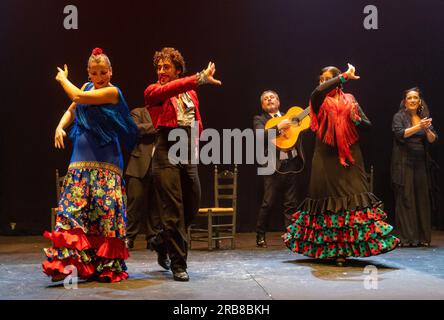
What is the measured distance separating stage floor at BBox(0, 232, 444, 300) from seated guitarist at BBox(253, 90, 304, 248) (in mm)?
529

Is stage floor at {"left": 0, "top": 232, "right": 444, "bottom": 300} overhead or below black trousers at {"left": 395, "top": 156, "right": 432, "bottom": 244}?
below

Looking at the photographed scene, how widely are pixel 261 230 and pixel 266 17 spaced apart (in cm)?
256

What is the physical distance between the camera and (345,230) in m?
4.39

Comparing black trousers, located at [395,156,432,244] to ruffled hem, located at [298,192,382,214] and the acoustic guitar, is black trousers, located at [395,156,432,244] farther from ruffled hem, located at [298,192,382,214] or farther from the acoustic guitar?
ruffled hem, located at [298,192,382,214]

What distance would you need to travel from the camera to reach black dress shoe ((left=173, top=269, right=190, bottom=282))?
12.4 feet

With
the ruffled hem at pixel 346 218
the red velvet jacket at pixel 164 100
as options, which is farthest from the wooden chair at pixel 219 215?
the red velvet jacket at pixel 164 100

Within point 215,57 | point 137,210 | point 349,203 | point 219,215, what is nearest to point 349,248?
point 349,203

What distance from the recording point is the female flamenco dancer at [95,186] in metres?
3.64

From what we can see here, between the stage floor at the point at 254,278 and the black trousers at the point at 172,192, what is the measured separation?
0.74 ft

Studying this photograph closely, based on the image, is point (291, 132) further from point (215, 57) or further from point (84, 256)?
point (84, 256)

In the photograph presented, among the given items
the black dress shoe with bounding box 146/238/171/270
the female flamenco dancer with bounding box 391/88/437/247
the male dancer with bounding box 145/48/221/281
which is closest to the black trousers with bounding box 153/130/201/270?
the male dancer with bounding box 145/48/221/281

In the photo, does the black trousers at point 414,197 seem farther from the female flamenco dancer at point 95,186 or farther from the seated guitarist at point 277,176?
the female flamenco dancer at point 95,186
